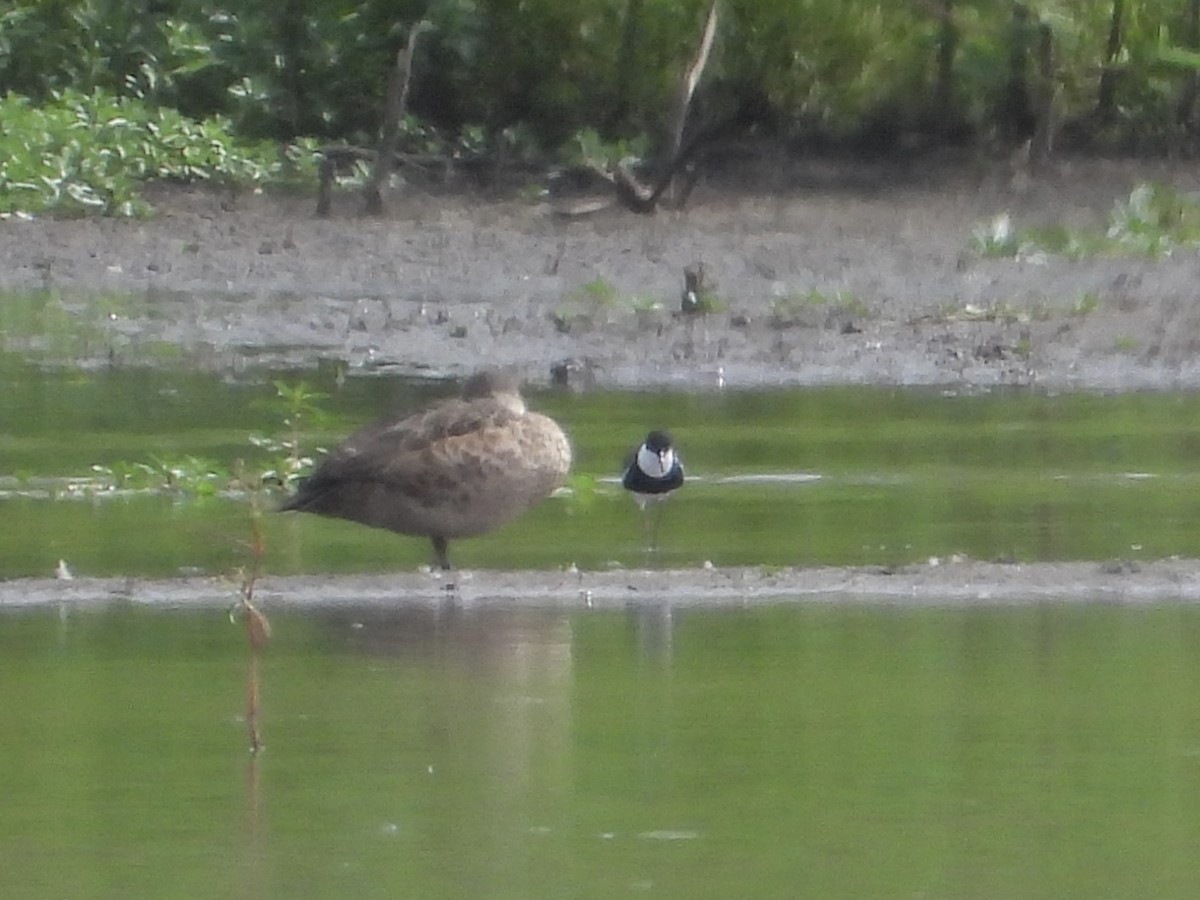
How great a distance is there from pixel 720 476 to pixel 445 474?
2.32 meters

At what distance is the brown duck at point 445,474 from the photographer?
9867mm

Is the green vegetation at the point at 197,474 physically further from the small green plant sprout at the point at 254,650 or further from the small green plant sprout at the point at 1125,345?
the small green plant sprout at the point at 1125,345

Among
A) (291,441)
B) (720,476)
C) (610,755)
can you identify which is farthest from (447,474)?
(610,755)

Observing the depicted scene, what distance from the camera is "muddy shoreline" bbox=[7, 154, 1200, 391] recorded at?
632 inches

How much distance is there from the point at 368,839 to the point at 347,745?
2.99ft

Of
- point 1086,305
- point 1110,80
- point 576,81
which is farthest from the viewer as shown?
point 576,81

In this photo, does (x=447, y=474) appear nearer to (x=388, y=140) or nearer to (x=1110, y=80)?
(x=388, y=140)

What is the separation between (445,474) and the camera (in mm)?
9859

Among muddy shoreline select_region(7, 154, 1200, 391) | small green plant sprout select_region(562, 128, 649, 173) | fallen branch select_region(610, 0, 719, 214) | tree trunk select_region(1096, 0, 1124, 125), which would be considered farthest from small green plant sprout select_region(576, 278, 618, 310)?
tree trunk select_region(1096, 0, 1124, 125)

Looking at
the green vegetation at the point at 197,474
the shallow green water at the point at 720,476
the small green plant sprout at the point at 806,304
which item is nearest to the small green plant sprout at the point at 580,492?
the shallow green water at the point at 720,476

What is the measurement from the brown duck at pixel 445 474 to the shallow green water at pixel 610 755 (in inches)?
37.3

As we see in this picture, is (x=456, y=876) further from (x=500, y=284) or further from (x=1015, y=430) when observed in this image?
(x=500, y=284)

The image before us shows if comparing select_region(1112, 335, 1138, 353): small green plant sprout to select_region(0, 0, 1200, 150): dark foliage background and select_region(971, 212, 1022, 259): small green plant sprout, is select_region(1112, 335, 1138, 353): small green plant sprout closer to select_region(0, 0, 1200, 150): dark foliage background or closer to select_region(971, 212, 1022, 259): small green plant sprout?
select_region(971, 212, 1022, 259): small green plant sprout

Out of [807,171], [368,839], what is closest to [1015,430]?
[368,839]
